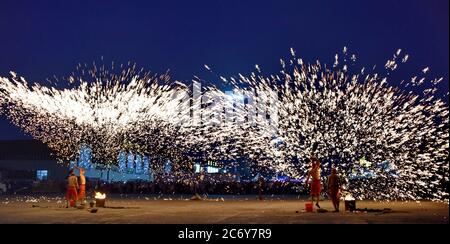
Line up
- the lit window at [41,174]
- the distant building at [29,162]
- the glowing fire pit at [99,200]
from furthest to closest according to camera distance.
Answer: the lit window at [41,174] → the distant building at [29,162] → the glowing fire pit at [99,200]

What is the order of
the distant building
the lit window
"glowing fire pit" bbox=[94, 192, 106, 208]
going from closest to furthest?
"glowing fire pit" bbox=[94, 192, 106, 208] → the distant building → the lit window

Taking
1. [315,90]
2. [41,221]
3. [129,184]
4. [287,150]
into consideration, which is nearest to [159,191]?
[129,184]

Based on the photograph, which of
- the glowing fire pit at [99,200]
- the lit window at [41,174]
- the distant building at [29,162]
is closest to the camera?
the glowing fire pit at [99,200]

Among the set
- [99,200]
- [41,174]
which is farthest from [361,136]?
[41,174]

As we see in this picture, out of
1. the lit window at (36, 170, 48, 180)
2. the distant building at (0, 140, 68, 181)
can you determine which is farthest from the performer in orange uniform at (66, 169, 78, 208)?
the lit window at (36, 170, 48, 180)

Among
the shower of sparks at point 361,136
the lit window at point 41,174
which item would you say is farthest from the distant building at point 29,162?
the shower of sparks at point 361,136

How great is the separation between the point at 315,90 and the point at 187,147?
24911mm

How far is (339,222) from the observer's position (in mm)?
14969

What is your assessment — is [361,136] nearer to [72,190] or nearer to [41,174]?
[72,190]

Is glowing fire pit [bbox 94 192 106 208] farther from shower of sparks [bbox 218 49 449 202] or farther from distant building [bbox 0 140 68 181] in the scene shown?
distant building [bbox 0 140 68 181]

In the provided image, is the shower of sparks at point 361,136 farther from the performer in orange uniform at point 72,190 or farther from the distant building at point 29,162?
the distant building at point 29,162

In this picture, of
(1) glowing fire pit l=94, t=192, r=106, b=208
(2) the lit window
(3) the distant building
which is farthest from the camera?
(2) the lit window

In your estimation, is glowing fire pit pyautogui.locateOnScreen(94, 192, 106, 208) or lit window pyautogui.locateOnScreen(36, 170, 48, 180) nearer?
glowing fire pit pyautogui.locateOnScreen(94, 192, 106, 208)

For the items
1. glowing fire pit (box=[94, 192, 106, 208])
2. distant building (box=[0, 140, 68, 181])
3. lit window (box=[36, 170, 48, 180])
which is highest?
distant building (box=[0, 140, 68, 181])
